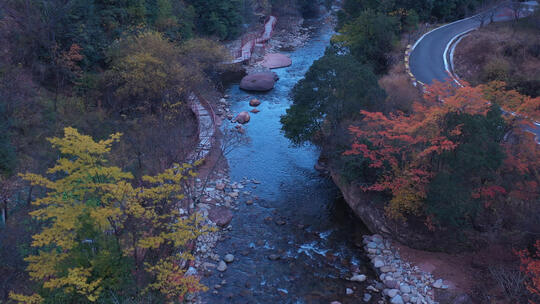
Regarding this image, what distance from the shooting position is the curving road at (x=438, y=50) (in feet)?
98.2

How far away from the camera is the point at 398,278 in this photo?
1778 centimetres

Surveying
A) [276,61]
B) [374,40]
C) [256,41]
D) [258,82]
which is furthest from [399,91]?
[256,41]

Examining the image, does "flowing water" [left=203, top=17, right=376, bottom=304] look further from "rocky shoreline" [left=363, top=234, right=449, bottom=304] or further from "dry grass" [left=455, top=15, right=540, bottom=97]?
"dry grass" [left=455, top=15, right=540, bottom=97]

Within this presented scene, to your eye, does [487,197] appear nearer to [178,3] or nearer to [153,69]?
[153,69]

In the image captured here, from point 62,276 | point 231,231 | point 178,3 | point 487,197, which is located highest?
point 178,3

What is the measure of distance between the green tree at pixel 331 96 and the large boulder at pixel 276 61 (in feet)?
67.0

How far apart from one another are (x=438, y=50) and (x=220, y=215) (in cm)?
2533

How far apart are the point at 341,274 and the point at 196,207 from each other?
8928 millimetres

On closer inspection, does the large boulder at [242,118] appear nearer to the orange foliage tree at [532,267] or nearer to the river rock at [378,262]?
the river rock at [378,262]

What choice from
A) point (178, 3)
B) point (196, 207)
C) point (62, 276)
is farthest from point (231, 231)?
point (178, 3)

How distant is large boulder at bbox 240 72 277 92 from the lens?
123 ft

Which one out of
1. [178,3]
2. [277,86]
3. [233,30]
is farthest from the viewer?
[233,30]

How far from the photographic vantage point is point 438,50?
33.8 meters

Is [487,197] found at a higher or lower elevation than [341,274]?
higher
